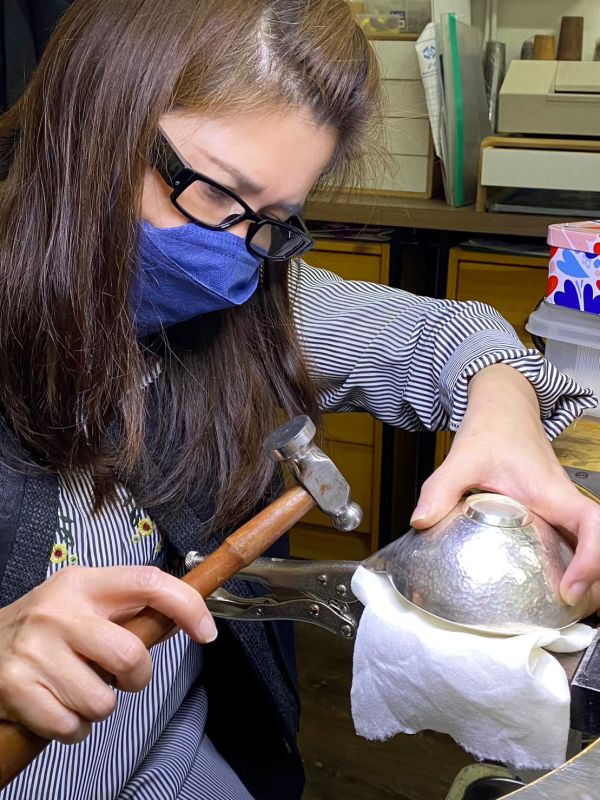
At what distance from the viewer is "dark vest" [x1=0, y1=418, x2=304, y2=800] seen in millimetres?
838

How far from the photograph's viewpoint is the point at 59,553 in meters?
0.87

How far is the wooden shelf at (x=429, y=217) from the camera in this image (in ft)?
6.21

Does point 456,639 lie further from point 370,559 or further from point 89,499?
point 89,499

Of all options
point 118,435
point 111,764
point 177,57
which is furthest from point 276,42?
point 111,764

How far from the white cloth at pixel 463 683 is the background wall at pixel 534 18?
1976 mm

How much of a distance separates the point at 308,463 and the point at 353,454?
1.65m

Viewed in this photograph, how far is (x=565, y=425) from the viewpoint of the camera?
Result: 3.33ft

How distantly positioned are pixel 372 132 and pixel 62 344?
449 mm

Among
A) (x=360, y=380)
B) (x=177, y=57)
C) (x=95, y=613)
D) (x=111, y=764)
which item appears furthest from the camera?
(x=360, y=380)

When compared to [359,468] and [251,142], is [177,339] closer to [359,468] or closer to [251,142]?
[251,142]

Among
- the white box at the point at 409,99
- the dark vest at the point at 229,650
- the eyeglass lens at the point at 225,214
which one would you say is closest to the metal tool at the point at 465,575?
the dark vest at the point at 229,650

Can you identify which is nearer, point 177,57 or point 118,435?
point 177,57

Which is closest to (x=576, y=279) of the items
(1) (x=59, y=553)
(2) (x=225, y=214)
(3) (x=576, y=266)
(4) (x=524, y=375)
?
(3) (x=576, y=266)

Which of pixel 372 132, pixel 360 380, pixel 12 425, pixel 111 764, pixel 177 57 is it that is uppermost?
pixel 177 57
